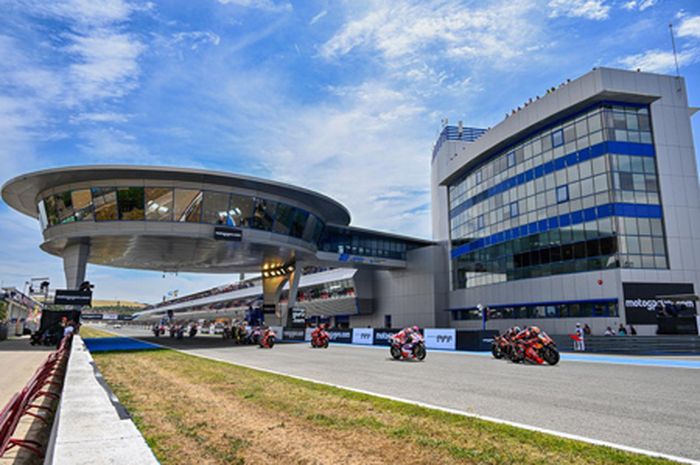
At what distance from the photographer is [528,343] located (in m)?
19.0

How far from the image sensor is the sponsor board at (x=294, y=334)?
147ft

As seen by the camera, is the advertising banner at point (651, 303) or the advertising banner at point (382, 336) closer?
the advertising banner at point (651, 303)

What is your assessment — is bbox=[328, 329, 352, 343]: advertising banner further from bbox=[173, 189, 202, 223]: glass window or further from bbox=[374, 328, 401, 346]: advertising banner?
bbox=[173, 189, 202, 223]: glass window

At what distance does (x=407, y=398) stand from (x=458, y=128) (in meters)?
59.3

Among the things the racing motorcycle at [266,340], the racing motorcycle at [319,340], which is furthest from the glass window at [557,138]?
the racing motorcycle at [266,340]

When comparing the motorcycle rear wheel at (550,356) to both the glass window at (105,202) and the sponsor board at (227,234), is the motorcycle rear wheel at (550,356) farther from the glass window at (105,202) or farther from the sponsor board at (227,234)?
the glass window at (105,202)

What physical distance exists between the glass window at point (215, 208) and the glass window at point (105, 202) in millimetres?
6135

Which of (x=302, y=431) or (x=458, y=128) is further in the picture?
(x=458, y=128)

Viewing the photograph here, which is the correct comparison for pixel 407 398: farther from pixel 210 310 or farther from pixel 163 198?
pixel 210 310

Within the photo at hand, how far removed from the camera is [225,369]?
49.5 feet

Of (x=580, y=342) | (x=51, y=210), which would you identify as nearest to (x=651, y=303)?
(x=580, y=342)

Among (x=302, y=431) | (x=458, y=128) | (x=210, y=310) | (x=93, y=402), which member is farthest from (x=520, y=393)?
(x=210, y=310)

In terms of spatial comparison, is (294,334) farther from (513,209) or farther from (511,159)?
(511,159)

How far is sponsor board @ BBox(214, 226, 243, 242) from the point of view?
34.8 m
